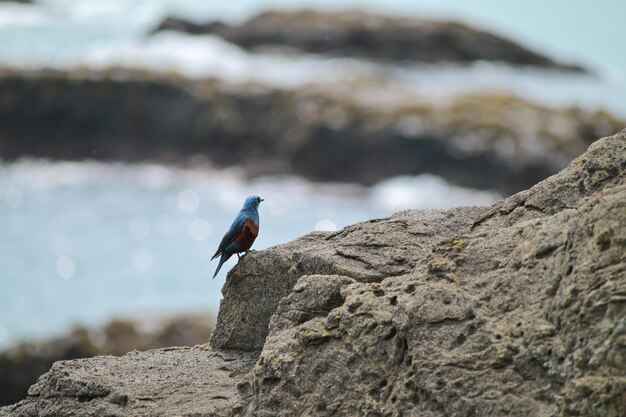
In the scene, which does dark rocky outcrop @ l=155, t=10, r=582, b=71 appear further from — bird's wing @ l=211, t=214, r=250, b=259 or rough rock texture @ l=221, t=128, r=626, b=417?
rough rock texture @ l=221, t=128, r=626, b=417

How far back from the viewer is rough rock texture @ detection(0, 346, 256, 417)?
11.2 metres

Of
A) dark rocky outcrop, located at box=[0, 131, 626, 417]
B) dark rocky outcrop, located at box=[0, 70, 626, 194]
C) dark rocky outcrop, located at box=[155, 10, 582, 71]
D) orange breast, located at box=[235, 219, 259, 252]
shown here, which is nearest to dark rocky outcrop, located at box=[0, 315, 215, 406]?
orange breast, located at box=[235, 219, 259, 252]

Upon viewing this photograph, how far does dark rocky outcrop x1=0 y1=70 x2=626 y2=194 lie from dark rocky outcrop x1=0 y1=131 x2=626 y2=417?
4694 centimetres

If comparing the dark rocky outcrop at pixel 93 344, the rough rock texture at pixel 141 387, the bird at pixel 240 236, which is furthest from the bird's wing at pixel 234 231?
the dark rocky outcrop at pixel 93 344

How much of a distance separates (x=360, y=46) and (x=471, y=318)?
89430 mm

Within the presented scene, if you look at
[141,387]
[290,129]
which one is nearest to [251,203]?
[141,387]

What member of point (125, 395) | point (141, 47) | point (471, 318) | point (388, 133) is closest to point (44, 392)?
point (125, 395)

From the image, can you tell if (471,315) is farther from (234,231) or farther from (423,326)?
(234,231)

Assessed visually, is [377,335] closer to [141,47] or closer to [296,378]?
[296,378]

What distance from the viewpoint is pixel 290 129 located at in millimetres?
68062

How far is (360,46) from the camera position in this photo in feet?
319

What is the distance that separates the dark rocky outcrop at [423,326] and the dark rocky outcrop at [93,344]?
746 inches

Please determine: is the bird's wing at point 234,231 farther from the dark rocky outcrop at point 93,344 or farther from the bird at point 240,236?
the dark rocky outcrop at point 93,344

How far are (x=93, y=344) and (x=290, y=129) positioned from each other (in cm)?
3721
